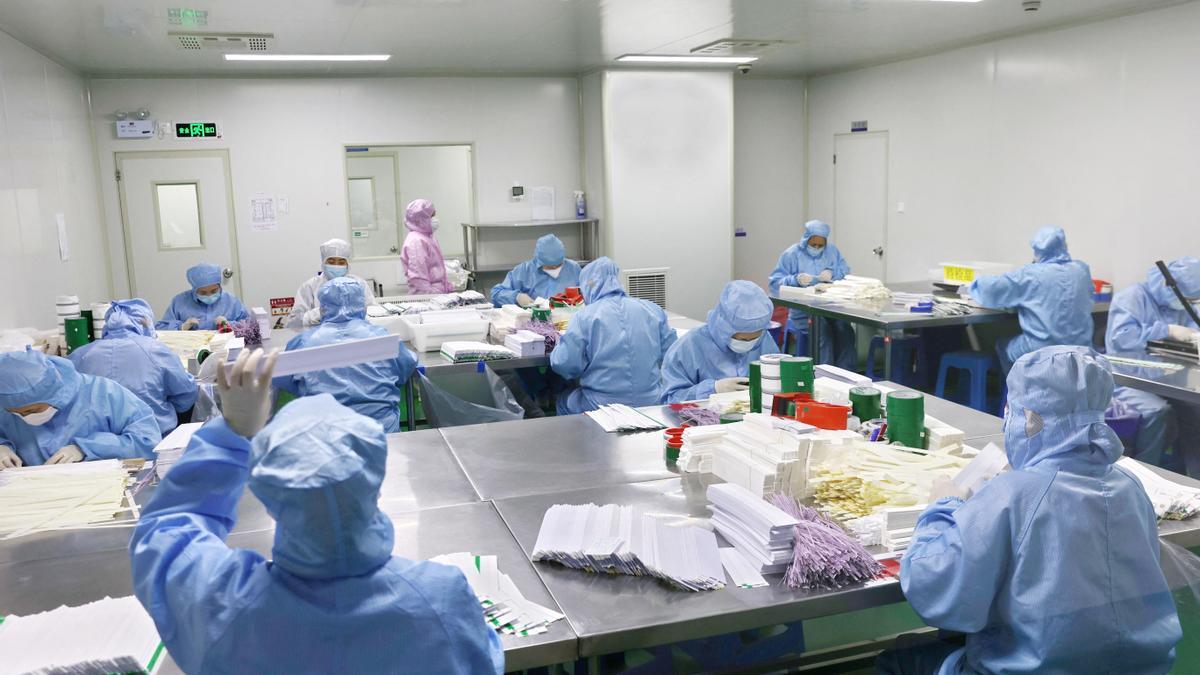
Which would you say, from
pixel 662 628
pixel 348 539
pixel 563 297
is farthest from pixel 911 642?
pixel 563 297

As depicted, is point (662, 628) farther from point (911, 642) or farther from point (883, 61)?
point (883, 61)

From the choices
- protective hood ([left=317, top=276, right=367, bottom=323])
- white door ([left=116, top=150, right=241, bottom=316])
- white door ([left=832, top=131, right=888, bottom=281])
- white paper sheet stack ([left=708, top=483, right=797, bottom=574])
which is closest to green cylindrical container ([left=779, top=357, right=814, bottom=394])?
white paper sheet stack ([left=708, top=483, right=797, bottom=574])

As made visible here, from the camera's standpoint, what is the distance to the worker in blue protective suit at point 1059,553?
67.0 inches

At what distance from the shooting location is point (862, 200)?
8.47 m

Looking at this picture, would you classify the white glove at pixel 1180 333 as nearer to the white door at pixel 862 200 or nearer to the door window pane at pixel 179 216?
the white door at pixel 862 200

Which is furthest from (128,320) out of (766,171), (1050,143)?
(766,171)

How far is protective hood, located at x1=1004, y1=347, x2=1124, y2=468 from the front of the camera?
1710 mm

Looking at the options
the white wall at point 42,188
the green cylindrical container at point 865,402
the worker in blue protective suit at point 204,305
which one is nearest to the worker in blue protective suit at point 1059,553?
the green cylindrical container at point 865,402

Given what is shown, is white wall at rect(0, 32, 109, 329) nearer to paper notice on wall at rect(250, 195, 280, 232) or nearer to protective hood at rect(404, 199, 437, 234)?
paper notice on wall at rect(250, 195, 280, 232)

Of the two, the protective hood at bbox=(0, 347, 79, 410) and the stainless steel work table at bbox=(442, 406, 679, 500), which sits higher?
the protective hood at bbox=(0, 347, 79, 410)

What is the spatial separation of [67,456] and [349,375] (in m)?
1.34

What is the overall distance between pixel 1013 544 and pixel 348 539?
1.26 metres

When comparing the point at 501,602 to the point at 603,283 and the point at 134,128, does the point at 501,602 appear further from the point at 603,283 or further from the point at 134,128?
the point at 134,128

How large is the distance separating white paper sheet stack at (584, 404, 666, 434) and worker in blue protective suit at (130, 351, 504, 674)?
67.9 inches
